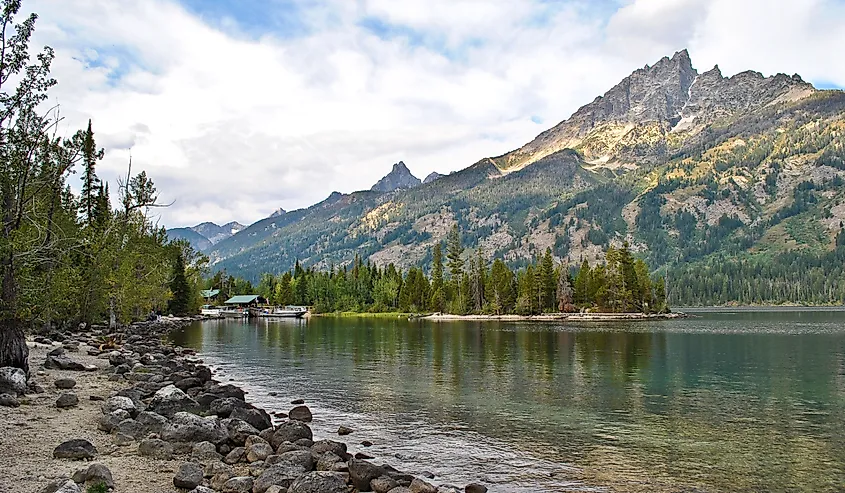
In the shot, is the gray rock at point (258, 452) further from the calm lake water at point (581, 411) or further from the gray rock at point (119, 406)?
the gray rock at point (119, 406)

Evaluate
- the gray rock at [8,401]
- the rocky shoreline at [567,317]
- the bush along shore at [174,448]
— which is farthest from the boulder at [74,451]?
the rocky shoreline at [567,317]

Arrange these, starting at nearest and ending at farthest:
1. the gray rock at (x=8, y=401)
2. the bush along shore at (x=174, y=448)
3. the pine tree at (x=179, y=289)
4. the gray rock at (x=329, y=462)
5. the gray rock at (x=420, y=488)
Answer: the bush along shore at (x=174, y=448) < the gray rock at (x=420, y=488) < the gray rock at (x=329, y=462) < the gray rock at (x=8, y=401) < the pine tree at (x=179, y=289)

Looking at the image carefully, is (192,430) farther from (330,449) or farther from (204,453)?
(330,449)

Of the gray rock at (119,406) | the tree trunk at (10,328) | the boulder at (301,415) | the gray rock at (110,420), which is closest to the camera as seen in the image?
the gray rock at (110,420)

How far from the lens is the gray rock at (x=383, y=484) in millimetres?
17906

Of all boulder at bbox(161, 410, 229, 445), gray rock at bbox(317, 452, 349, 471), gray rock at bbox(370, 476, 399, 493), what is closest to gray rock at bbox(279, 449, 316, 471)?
gray rock at bbox(317, 452, 349, 471)

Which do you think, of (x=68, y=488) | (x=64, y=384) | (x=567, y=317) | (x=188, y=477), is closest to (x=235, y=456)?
(x=188, y=477)

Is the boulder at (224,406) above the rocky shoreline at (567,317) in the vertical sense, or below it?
above

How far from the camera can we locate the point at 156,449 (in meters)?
19.6

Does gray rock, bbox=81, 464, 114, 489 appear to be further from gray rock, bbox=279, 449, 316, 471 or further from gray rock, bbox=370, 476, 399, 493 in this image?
gray rock, bbox=370, 476, 399, 493

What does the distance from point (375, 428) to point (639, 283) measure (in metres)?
149

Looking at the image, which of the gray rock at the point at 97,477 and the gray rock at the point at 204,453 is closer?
the gray rock at the point at 97,477

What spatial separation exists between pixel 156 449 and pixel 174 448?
0.87m

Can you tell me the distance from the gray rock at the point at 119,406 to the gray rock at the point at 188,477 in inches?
322
